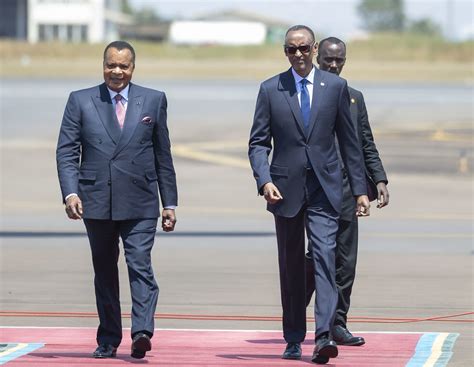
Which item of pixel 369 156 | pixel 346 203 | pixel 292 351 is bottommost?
pixel 292 351

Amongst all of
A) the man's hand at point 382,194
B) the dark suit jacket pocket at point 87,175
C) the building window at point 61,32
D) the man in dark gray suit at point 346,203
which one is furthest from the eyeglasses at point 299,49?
the building window at point 61,32

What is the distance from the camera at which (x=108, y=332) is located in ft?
27.3

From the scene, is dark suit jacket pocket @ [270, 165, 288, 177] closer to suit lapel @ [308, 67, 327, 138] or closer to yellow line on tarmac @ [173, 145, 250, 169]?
suit lapel @ [308, 67, 327, 138]

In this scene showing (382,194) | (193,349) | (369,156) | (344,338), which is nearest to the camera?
(193,349)

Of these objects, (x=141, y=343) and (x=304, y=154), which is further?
(x=304, y=154)

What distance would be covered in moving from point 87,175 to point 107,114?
15.6 inches

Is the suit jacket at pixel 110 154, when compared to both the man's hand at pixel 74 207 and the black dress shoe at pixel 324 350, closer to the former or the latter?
the man's hand at pixel 74 207

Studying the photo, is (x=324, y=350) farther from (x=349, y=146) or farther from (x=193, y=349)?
(x=349, y=146)

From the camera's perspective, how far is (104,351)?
8.27 meters

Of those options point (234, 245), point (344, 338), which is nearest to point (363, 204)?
point (344, 338)

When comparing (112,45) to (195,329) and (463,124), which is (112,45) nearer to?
(195,329)

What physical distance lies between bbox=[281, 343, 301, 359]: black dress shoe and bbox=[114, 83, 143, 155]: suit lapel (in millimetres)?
1613

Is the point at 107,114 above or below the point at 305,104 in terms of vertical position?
below

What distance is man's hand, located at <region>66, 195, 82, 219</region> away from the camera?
8.03 metres
